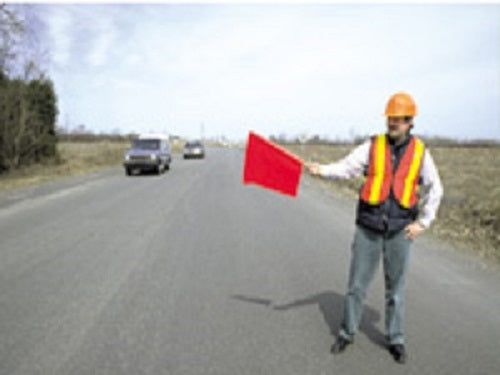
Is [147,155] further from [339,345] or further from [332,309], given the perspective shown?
[339,345]

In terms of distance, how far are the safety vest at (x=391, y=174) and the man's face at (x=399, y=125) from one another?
94mm

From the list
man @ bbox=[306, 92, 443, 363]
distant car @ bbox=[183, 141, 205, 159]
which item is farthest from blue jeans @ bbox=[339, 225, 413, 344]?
distant car @ bbox=[183, 141, 205, 159]

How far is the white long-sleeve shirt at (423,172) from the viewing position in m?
3.14

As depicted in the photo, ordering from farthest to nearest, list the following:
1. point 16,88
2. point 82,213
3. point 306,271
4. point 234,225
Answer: point 16,88 → point 82,213 → point 234,225 → point 306,271

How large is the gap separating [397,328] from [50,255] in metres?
5.11

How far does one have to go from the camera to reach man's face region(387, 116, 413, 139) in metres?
3.08

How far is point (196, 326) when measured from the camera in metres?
3.77

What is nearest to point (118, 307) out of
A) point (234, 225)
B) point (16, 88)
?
point (234, 225)

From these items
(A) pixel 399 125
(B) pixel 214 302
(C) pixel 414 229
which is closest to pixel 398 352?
(C) pixel 414 229

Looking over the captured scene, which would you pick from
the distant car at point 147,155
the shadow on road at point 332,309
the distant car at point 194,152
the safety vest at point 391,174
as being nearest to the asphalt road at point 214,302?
the shadow on road at point 332,309

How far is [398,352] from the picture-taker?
326 cm

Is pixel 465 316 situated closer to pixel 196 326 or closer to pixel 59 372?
pixel 196 326

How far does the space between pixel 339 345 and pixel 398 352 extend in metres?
0.47

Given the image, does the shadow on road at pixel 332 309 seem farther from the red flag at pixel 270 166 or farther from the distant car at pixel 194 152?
the distant car at pixel 194 152
